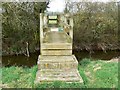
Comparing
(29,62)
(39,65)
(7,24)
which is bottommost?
(29,62)

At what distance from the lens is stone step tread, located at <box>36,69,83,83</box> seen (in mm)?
6453

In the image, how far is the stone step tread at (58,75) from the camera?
21.2 feet

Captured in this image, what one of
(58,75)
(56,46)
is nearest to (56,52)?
(56,46)

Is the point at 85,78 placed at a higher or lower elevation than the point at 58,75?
lower

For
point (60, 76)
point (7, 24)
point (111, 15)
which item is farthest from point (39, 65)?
point (111, 15)

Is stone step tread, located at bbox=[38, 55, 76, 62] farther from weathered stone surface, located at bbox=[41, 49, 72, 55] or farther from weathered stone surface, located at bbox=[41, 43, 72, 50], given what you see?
weathered stone surface, located at bbox=[41, 43, 72, 50]

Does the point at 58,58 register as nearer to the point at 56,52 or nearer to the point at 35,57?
the point at 56,52

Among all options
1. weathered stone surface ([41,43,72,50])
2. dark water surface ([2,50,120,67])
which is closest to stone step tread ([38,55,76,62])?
weathered stone surface ([41,43,72,50])

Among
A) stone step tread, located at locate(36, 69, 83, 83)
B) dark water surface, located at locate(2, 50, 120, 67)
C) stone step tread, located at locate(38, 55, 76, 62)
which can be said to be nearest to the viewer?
A: stone step tread, located at locate(36, 69, 83, 83)

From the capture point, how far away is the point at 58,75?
682 cm

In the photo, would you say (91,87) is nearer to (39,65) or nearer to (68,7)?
(39,65)

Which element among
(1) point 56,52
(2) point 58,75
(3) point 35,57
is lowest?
(3) point 35,57

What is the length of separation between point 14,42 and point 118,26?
780 cm

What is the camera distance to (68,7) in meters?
16.4
